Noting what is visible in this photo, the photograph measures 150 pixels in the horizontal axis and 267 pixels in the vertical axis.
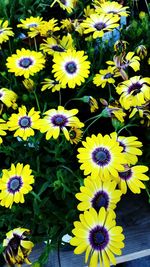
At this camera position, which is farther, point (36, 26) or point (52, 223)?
point (36, 26)

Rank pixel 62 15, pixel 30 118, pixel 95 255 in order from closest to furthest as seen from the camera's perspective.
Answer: pixel 95 255, pixel 30 118, pixel 62 15

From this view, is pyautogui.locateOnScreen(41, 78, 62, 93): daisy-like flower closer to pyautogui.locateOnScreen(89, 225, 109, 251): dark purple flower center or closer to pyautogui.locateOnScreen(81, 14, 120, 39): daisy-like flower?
pyautogui.locateOnScreen(81, 14, 120, 39): daisy-like flower

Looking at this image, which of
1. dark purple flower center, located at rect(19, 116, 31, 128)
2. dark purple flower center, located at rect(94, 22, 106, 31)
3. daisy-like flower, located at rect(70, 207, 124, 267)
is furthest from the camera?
dark purple flower center, located at rect(94, 22, 106, 31)

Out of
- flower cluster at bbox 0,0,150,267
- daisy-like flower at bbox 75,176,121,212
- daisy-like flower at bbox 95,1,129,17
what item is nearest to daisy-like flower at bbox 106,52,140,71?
flower cluster at bbox 0,0,150,267

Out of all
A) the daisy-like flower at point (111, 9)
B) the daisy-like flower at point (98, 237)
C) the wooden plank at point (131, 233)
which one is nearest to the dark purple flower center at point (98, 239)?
the daisy-like flower at point (98, 237)

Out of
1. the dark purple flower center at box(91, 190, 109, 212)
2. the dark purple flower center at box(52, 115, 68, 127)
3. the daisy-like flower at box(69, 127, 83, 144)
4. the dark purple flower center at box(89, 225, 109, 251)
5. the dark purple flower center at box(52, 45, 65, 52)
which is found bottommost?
the dark purple flower center at box(89, 225, 109, 251)

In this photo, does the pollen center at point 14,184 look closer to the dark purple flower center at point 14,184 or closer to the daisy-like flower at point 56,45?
the dark purple flower center at point 14,184

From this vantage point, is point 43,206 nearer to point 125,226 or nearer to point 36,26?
point 125,226

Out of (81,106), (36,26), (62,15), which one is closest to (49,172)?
(81,106)
